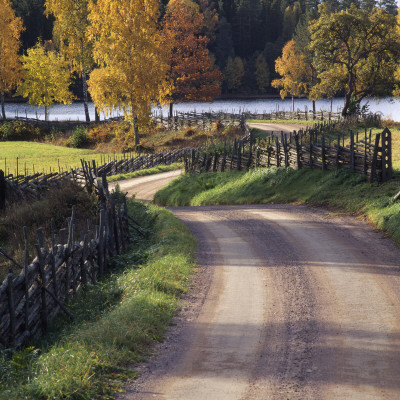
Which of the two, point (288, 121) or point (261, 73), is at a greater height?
point (261, 73)

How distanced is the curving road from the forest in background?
9942 centimetres

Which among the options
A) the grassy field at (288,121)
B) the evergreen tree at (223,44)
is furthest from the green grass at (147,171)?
the evergreen tree at (223,44)

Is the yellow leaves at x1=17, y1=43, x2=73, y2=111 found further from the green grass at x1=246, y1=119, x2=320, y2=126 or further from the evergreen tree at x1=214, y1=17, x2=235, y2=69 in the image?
the evergreen tree at x1=214, y1=17, x2=235, y2=69

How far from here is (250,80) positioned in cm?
11931

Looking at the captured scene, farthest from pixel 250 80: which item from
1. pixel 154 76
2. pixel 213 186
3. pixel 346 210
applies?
pixel 346 210

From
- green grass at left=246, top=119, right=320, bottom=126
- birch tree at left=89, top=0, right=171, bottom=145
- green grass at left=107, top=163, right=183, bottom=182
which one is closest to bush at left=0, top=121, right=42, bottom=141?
birch tree at left=89, top=0, right=171, bottom=145

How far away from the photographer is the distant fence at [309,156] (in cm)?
2047

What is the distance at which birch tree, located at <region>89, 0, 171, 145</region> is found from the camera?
42.2 meters

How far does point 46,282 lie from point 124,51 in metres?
35.3

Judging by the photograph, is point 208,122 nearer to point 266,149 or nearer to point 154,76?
point 154,76

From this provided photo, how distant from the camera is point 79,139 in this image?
55719 millimetres

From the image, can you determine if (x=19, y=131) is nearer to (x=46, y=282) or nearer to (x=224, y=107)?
(x=224, y=107)

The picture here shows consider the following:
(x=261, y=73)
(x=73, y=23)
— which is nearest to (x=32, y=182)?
(x=73, y=23)

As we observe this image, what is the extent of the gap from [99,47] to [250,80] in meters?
80.9
